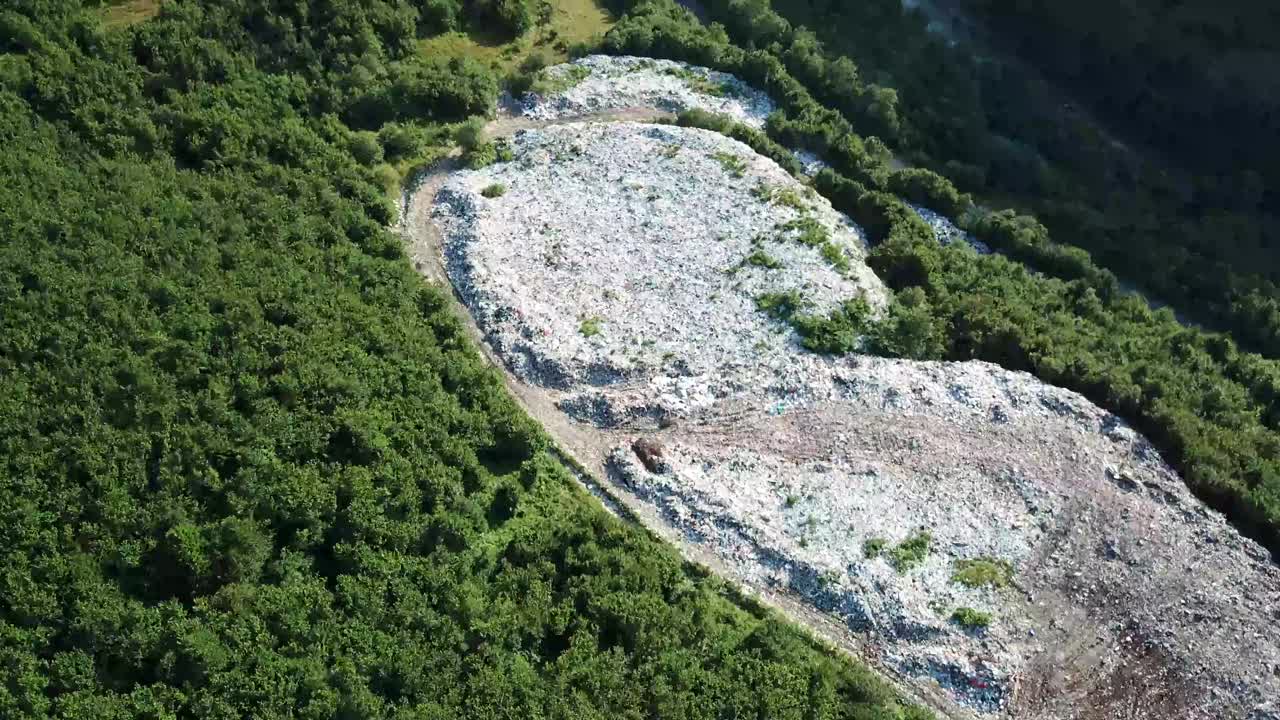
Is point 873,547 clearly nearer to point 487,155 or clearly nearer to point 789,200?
point 789,200

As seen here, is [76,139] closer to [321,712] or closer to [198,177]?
[198,177]

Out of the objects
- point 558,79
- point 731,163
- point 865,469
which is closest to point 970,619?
point 865,469

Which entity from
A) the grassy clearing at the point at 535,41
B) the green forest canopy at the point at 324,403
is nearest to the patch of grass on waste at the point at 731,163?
the green forest canopy at the point at 324,403

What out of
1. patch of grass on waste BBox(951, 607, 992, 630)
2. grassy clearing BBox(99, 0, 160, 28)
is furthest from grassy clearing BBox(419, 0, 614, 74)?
patch of grass on waste BBox(951, 607, 992, 630)

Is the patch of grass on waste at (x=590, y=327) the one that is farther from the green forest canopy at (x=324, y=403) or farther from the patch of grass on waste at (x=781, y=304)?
the patch of grass on waste at (x=781, y=304)

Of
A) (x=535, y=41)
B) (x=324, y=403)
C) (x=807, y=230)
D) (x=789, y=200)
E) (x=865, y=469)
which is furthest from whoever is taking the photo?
(x=535, y=41)

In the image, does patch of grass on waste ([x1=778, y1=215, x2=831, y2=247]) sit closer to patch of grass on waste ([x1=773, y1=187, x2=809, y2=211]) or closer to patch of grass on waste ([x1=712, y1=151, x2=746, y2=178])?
patch of grass on waste ([x1=773, y1=187, x2=809, y2=211])
